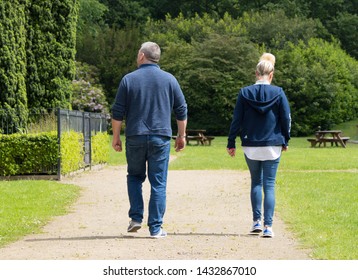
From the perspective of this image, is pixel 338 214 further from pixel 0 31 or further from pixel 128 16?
pixel 128 16

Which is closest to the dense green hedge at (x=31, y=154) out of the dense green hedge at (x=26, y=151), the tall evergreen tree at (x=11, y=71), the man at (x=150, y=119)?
the dense green hedge at (x=26, y=151)

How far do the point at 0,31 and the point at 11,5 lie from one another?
0.96 meters

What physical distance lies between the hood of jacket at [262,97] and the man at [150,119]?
714 millimetres

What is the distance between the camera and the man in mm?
Answer: 9766

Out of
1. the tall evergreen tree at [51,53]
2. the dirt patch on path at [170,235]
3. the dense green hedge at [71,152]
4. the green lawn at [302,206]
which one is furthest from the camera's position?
Answer: the tall evergreen tree at [51,53]

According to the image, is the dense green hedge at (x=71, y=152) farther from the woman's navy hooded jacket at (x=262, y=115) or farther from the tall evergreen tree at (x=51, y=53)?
the woman's navy hooded jacket at (x=262, y=115)

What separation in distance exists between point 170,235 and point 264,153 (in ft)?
4.49

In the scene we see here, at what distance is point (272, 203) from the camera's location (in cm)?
1002

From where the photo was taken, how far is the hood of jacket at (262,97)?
9.90 m

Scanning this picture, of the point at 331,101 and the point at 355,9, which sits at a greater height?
the point at 355,9

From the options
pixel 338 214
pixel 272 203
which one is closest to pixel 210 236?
pixel 272 203

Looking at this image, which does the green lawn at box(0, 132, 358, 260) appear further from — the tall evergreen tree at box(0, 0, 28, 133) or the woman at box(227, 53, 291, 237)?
the tall evergreen tree at box(0, 0, 28, 133)

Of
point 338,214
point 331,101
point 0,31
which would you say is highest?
point 0,31

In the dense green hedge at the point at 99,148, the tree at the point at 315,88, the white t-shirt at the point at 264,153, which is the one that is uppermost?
the white t-shirt at the point at 264,153
